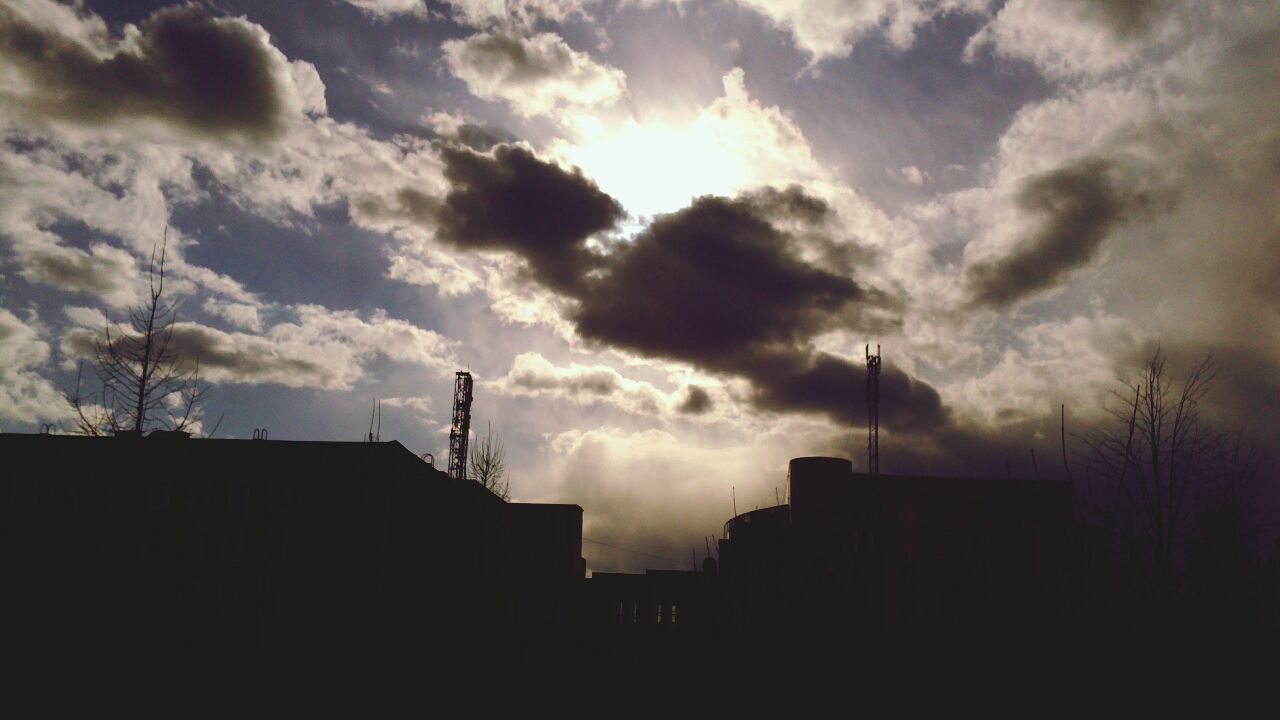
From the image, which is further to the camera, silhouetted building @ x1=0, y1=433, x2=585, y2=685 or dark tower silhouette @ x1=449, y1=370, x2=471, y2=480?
dark tower silhouette @ x1=449, y1=370, x2=471, y2=480

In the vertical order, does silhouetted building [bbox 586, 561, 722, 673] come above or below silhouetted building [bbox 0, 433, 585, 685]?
below

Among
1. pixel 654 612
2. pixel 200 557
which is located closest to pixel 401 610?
pixel 200 557

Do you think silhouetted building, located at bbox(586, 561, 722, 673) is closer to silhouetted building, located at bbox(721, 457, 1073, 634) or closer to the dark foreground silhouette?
silhouetted building, located at bbox(721, 457, 1073, 634)

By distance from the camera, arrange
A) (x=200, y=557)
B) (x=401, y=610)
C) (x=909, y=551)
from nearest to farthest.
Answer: (x=200, y=557)
(x=401, y=610)
(x=909, y=551)

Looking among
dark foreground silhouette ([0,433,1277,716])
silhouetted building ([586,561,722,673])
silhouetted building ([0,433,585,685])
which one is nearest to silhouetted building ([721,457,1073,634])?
dark foreground silhouette ([0,433,1277,716])

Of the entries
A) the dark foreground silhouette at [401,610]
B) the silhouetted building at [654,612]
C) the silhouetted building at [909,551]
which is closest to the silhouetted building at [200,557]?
the dark foreground silhouette at [401,610]

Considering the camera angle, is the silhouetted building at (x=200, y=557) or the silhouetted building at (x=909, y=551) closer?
the silhouetted building at (x=200, y=557)

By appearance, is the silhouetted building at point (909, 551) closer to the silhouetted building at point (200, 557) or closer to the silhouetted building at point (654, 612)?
the silhouetted building at point (654, 612)

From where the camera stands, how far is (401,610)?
968 inches

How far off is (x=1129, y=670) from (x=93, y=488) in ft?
85.5

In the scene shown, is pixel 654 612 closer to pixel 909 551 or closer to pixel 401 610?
pixel 909 551

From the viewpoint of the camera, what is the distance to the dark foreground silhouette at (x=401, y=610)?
19.3 metres

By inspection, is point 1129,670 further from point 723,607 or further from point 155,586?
point 723,607

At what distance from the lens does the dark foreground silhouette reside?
19297 millimetres
